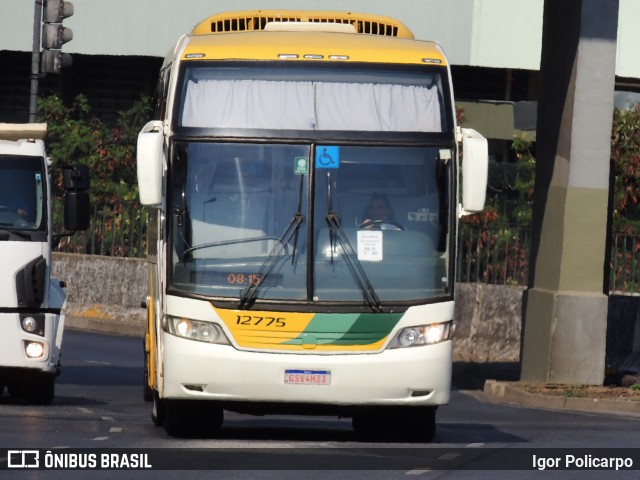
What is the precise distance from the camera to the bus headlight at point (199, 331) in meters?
13.0

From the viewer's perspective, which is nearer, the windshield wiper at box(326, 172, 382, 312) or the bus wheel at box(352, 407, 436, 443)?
the windshield wiper at box(326, 172, 382, 312)

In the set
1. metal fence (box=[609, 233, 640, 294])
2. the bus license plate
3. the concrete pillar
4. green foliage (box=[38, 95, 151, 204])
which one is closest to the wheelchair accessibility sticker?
the bus license plate

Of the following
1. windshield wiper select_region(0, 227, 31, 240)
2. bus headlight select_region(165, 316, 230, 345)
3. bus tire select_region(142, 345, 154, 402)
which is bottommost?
bus tire select_region(142, 345, 154, 402)

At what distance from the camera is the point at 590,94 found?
1956 centimetres

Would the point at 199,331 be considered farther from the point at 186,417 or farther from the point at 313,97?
the point at 313,97

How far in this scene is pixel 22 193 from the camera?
54.2ft

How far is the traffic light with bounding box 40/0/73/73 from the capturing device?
24.5 meters

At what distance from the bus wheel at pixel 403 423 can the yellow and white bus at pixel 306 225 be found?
0.02m

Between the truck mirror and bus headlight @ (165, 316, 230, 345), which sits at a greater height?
the truck mirror

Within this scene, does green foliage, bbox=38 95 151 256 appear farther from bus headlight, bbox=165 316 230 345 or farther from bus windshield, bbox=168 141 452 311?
bus headlight, bbox=165 316 230 345

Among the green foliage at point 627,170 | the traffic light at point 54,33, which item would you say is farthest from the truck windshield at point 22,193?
the green foliage at point 627,170

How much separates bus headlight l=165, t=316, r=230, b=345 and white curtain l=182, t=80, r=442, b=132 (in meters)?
1.54

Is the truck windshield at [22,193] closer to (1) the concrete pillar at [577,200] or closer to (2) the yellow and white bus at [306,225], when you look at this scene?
(2) the yellow and white bus at [306,225]

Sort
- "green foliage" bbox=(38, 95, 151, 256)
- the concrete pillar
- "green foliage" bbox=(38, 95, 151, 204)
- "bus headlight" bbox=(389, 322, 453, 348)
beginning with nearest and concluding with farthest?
"bus headlight" bbox=(389, 322, 453, 348) < the concrete pillar < "green foliage" bbox=(38, 95, 151, 256) < "green foliage" bbox=(38, 95, 151, 204)
